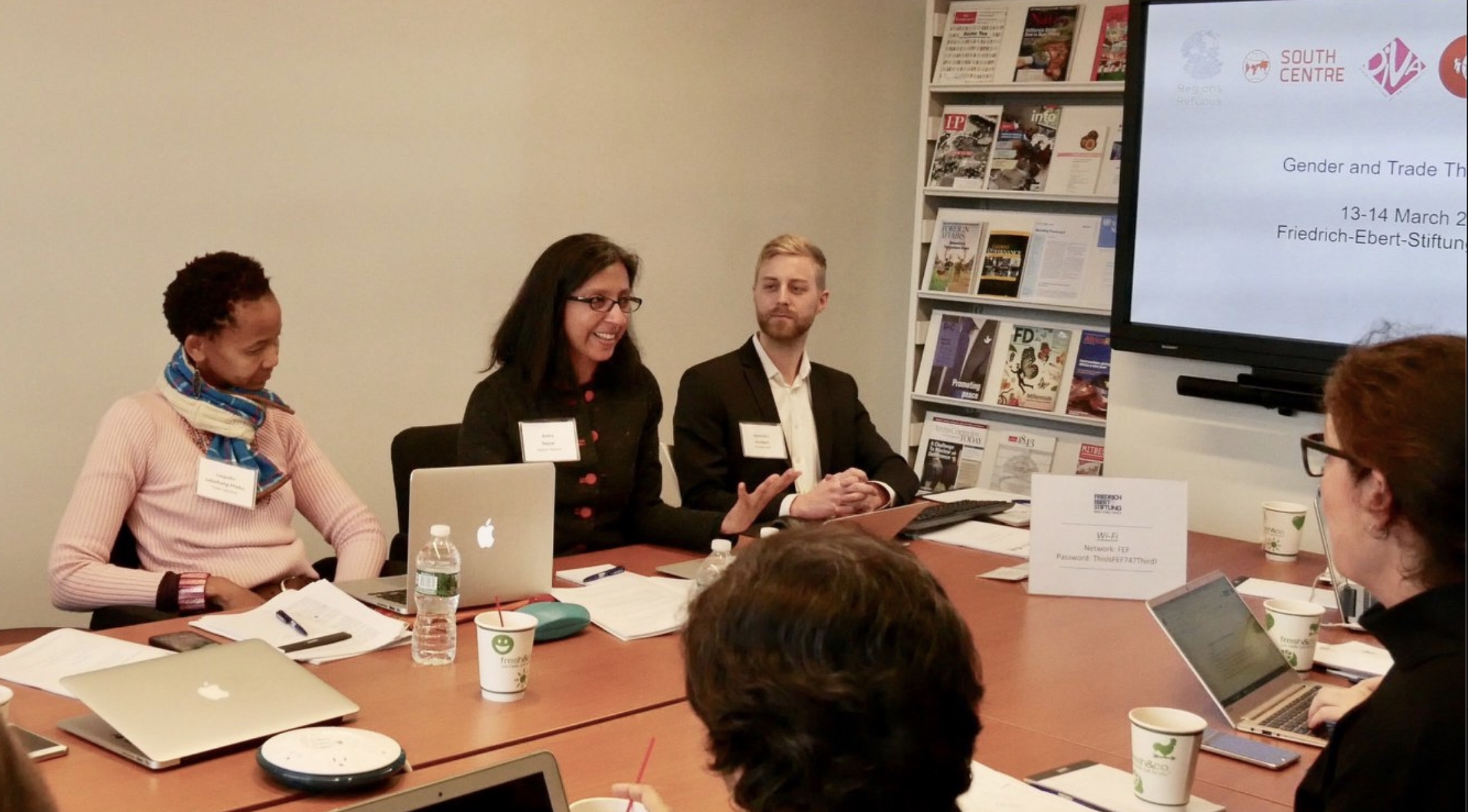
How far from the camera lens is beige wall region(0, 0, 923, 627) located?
3824 mm

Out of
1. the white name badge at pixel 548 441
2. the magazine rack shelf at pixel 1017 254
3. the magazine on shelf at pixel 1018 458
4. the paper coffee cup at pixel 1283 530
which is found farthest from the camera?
the magazine on shelf at pixel 1018 458

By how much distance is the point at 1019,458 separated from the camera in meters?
5.52

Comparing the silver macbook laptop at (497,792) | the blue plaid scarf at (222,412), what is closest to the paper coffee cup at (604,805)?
the silver macbook laptop at (497,792)

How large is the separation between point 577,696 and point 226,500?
1191mm

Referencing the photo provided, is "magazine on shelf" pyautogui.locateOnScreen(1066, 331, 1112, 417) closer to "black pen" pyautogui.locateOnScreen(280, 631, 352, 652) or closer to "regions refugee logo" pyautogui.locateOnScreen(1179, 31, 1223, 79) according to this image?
"regions refugee logo" pyautogui.locateOnScreen(1179, 31, 1223, 79)

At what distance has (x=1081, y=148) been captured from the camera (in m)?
5.24

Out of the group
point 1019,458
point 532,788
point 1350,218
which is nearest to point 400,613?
point 532,788

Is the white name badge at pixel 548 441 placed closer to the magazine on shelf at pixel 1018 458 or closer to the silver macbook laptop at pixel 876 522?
the silver macbook laptop at pixel 876 522

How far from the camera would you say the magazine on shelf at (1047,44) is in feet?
17.3

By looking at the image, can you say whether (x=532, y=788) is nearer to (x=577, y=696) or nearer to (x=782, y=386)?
(x=577, y=696)

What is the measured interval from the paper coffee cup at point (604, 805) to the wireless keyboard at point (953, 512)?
5.67ft

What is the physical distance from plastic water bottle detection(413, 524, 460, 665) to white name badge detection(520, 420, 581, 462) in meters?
0.73

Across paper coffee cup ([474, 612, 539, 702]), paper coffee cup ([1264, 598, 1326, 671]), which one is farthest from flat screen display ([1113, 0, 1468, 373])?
paper coffee cup ([474, 612, 539, 702])

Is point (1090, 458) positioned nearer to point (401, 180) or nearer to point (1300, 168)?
point (1300, 168)
